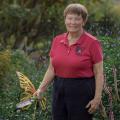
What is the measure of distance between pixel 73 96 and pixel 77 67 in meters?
0.28

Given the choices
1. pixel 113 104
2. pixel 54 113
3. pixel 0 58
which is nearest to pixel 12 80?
pixel 0 58

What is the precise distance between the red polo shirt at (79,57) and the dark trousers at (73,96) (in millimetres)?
65

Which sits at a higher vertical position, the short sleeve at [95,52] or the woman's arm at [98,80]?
the short sleeve at [95,52]

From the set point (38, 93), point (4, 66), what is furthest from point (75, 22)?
point (4, 66)

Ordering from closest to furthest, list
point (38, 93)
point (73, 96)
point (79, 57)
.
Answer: point (79, 57)
point (73, 96)
point (38, 93)

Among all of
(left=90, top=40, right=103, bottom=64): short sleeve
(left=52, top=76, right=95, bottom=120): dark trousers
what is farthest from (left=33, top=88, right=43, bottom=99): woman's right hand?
(left=90, top=40, right=103, bottom=64): short sleeve

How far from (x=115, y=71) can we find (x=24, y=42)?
6.62m

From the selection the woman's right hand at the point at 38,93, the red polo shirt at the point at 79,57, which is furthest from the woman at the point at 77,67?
A: the woman's right hand at the point at 38,93

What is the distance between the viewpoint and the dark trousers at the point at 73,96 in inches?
166

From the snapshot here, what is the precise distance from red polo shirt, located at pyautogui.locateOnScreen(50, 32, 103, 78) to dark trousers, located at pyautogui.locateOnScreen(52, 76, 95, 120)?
6 centimetres

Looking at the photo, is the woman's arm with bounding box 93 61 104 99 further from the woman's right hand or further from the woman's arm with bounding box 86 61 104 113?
the woman's right hand

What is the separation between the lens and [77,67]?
13.6ft

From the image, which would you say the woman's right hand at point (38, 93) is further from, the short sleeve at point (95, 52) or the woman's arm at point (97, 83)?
the short sleeve at point (95, 52)

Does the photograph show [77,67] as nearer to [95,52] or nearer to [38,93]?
[95,52]
